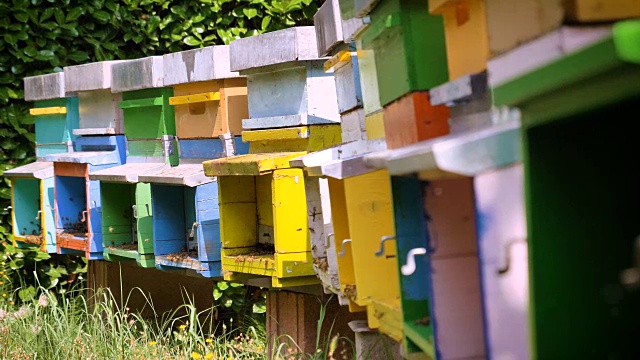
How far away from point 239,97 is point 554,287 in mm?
3738

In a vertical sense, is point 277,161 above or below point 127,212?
above

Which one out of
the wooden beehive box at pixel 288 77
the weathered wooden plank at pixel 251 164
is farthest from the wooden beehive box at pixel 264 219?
the wooden beehive box at pixel 288 77

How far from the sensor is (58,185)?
6.42 metres

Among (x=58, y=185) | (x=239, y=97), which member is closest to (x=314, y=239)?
(x=239, y=97)

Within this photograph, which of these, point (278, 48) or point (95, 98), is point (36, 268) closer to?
point (95, 98)

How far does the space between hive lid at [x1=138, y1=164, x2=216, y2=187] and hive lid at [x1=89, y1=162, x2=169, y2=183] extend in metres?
0.12

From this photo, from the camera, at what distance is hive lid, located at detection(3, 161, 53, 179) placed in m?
6.47

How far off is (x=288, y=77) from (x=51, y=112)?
299 cm

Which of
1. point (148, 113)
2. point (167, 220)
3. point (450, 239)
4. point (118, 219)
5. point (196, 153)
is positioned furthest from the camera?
point (118, 219)

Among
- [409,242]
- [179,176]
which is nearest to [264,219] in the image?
[179,176]

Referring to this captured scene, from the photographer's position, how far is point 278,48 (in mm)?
4242

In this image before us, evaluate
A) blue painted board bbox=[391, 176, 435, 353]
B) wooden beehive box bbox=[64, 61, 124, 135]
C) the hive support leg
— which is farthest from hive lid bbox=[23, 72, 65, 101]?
blue painted board bbox=[391, 176, 435, 353]

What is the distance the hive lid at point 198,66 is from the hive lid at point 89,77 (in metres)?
0.78

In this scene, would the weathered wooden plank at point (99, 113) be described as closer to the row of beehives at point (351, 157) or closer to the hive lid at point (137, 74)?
the row of beehives at point (351, 157)
